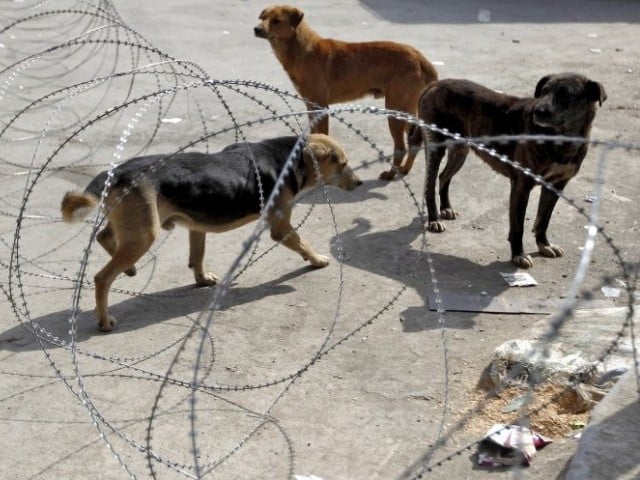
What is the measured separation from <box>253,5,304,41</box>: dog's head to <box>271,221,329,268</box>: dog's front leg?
2878mm

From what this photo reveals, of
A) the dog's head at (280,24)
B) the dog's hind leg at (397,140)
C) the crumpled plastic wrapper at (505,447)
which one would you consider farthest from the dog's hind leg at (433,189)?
the crumpled plastic wrapper at (505,447)

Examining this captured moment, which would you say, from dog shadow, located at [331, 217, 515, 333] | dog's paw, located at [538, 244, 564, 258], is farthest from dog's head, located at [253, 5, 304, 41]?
dog's paw, located at [538, 244, 564, 258]

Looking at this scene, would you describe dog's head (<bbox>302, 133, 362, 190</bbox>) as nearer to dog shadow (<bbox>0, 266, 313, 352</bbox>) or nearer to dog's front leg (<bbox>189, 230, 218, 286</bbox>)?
dog shadow (<bbox>0, 266, 313, 352</bbox>)

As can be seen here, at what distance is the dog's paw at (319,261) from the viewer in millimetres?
7293

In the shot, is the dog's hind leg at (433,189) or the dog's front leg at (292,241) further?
the dog's hind leg at (433,189)

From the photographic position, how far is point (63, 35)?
14.6 metres

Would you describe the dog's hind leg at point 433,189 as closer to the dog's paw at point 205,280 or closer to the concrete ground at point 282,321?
the concrete ground at point 282,321

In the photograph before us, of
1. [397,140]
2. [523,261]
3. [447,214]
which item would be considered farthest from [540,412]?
[397,140]

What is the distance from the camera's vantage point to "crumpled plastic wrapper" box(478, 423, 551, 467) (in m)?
4.88

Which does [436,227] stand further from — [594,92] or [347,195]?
[594,92]

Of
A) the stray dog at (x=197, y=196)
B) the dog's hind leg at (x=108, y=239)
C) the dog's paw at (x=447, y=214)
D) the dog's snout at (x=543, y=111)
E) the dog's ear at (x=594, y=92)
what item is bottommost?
the dog's paw at (x=447, y=214)

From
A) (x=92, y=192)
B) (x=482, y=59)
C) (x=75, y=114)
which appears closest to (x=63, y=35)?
(x=75, y=114)

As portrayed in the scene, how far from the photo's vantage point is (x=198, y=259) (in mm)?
7008

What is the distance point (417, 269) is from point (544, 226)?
1.06 meters
